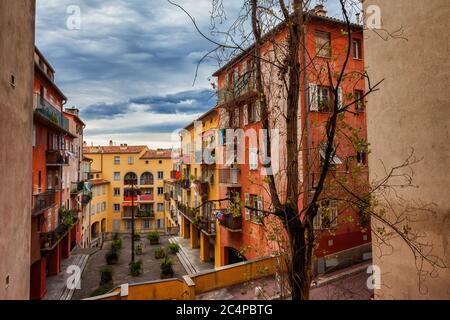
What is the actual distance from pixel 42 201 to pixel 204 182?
12.2 metres

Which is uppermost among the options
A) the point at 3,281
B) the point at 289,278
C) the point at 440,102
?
the point at 440,102

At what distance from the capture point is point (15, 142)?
5.63m

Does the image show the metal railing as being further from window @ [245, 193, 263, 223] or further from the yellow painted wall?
the yellow painted wall

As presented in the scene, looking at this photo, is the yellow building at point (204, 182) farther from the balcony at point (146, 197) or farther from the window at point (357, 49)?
the balcony at point (146, 197)

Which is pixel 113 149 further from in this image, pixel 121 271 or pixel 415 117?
pixel 415 117

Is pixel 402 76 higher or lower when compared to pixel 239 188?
higher

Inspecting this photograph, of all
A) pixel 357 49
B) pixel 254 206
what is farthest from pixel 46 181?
pixel 357 49

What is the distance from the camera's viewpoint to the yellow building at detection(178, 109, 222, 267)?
24.1 metres

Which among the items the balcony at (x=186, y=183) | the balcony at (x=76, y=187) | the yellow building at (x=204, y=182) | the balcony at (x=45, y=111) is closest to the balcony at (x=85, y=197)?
the balcony at (x=76, y=187)

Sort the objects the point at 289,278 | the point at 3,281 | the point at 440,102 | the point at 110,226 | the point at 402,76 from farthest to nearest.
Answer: the point at 110,226, the point at 402,76, the point at 440,102, the point at 3,281, the point at 289,278

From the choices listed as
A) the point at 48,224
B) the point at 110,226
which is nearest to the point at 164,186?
the point at 110,226
